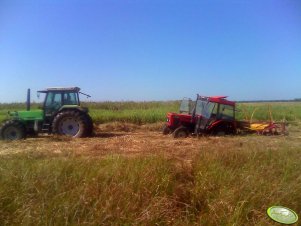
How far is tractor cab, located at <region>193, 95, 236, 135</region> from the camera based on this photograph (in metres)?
14.1

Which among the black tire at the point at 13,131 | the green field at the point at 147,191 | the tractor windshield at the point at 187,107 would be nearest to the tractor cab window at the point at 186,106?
the tractor windshield at the point at 187,107

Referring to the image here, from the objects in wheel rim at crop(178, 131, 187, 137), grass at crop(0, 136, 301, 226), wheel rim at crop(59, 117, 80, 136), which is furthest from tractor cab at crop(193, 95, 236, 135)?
grass at crop(0, 136, 301, 226)

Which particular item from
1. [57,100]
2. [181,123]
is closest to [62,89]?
[57,100]

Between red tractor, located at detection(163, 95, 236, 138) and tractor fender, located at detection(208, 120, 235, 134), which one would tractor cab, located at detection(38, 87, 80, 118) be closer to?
red tractor, located at detection(163, 95, 236, 138)

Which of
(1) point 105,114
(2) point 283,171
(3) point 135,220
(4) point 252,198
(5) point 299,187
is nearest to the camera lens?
(3) point 135,220

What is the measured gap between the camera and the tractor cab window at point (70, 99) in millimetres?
14117

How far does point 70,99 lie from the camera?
1419 cm

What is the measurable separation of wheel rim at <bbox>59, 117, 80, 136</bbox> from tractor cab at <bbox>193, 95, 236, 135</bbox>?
459 centimetres

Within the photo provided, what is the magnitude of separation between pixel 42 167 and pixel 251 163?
3.48 metres

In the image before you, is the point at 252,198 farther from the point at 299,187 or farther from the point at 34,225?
the point at 34,225

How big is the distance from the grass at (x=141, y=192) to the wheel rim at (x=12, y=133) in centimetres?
776

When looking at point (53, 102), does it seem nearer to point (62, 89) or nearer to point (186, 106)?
point (62, 89)

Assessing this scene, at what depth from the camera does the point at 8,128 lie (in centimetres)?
1352

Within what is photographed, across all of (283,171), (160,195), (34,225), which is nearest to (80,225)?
(34,225)
